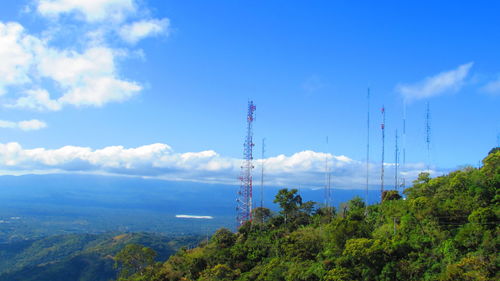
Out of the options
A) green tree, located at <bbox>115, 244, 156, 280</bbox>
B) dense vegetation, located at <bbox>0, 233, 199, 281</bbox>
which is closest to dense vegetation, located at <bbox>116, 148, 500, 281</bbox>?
green tree, located at <bbox>115, 244, 156, 280</bbox>

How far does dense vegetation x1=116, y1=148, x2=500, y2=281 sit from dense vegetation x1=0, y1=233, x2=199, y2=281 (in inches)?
2781

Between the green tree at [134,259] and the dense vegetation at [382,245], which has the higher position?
the dense vegetation at [382,245]

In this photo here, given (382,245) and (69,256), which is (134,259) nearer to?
(382,245)

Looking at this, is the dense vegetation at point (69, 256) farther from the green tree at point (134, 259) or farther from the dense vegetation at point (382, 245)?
the dense vegetation at point (382, 245)

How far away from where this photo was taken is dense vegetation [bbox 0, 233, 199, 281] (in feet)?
330

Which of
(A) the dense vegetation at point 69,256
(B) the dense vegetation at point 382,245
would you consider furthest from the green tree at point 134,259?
(A) the dense vegetation at point 69,256

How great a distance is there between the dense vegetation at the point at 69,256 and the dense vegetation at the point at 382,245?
70.6 metres

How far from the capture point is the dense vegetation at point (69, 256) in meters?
101

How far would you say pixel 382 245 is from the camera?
26.9 metres

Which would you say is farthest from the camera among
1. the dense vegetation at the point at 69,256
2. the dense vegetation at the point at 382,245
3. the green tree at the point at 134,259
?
the dense vegetation at the point at 69,256

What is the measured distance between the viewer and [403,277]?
25.0m

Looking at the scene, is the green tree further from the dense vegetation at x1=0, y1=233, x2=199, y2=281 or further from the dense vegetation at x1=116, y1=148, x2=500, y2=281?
the dense vegetation at x1=0, y1=233, x2=199, y2=281

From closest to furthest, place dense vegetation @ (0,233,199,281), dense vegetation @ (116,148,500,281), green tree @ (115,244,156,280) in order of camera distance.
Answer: dense vegetation @ (116,148,500,281) → green tree @ (115,244,156,280) → dense vegetation @ (0,233,199,281)

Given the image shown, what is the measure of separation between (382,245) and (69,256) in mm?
105949
